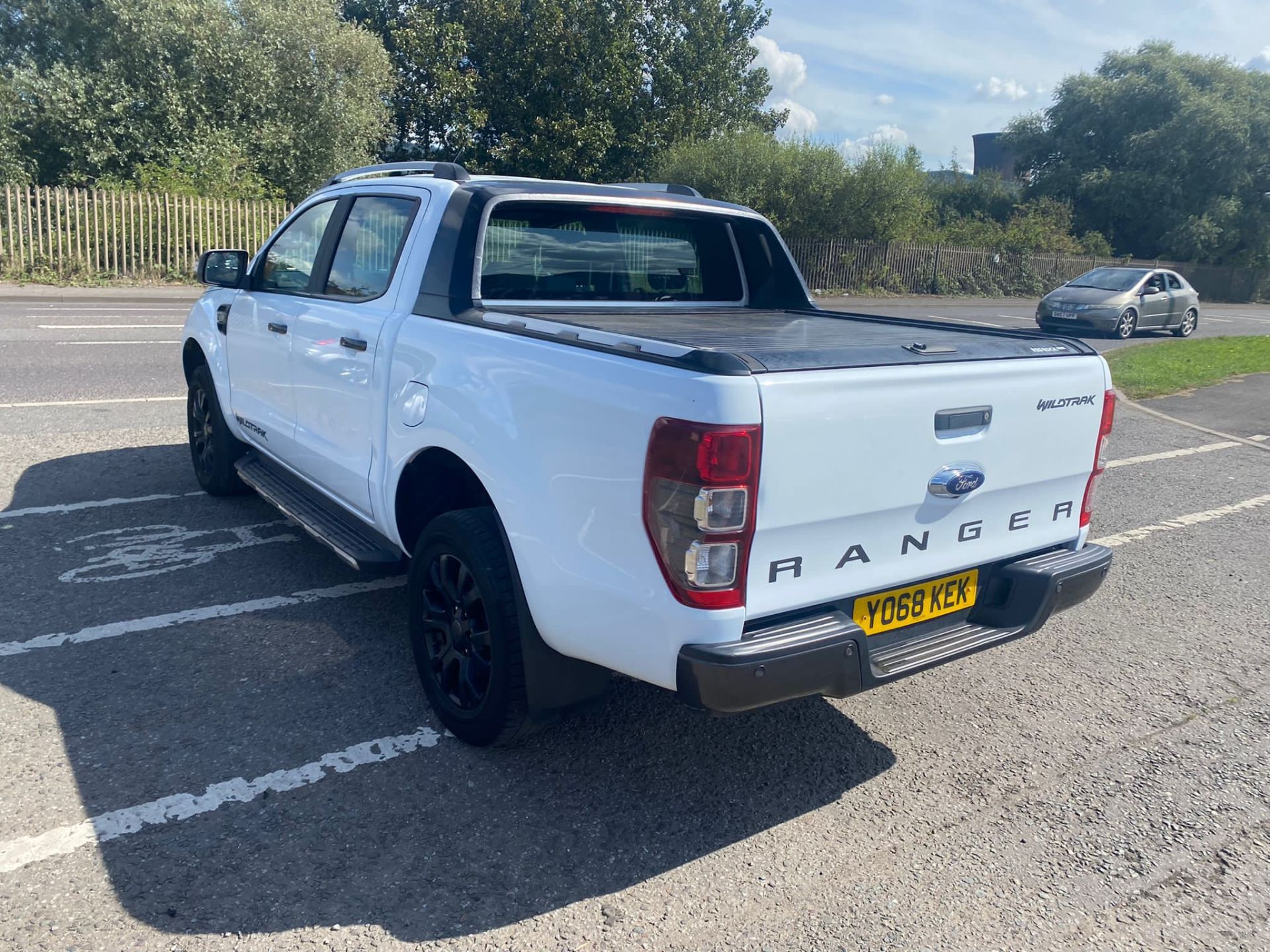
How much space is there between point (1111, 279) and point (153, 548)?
69.6 feet

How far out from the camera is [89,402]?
27.3ft

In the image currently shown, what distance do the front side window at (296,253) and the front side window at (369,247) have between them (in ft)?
0.91

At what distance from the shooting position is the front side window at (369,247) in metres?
4.04

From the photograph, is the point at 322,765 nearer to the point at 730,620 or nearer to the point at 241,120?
the point at 730,620

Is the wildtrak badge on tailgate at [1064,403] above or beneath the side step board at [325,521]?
above

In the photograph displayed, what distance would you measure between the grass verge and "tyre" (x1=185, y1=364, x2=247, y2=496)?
9611mm

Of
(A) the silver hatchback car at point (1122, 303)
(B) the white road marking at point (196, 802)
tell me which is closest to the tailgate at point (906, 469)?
(B) the white road marking at point (196, 802)

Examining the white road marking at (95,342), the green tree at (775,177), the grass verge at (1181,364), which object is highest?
the green tree at (775,177)

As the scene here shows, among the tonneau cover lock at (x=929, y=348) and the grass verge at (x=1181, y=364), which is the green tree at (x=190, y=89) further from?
the tonneau cover lock at (x=929, y=348)

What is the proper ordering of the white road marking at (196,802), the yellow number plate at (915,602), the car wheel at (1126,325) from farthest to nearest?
the car wheel at (1126,325), the yellow number plate at (915,602), the white road marking at (196,802)

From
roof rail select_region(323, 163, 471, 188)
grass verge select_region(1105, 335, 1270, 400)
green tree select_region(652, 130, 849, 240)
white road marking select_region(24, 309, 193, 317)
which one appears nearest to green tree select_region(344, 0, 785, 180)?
green tree select_region(652, 130, 849, 240)

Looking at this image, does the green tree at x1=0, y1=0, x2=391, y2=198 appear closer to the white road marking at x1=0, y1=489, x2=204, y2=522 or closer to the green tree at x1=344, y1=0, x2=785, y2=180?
the green tree at x1=344, y1=0, x2=785, y2=180

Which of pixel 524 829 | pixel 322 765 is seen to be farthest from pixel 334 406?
pixel 524 829

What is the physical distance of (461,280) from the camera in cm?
373
